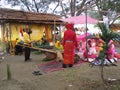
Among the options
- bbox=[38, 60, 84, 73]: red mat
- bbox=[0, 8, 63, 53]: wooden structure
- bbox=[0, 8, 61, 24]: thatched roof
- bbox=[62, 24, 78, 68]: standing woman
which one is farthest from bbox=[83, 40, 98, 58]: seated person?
bbox=[0, 8, 61, 24]: thatched roof

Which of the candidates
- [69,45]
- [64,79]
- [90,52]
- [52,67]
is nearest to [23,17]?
[90,52]

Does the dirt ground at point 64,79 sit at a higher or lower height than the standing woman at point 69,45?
lower

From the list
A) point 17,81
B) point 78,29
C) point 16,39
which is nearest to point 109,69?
point 17,81

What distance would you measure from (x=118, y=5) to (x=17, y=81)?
17.8m

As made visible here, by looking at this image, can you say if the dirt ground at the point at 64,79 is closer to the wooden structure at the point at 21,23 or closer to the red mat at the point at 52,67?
the red mat at the point at 52,67

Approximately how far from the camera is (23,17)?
19.5 m

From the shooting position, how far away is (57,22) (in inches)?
846

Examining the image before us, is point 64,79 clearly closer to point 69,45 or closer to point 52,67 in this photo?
point 69,45

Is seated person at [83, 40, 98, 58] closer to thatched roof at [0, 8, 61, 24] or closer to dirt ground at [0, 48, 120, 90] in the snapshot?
dirt ground at [0, 48, 120, 90]

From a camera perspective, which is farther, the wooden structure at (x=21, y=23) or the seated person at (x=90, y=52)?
the wooden structure at (x=21, y=23)

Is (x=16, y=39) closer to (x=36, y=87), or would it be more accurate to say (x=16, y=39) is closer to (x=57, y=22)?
(x=57, y=22)

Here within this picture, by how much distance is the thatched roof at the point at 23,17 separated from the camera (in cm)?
1828

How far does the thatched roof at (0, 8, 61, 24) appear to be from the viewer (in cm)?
1828

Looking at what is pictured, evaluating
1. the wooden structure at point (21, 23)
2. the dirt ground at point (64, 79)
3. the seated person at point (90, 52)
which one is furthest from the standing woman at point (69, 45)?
the wooden structure at point (21, 23)
